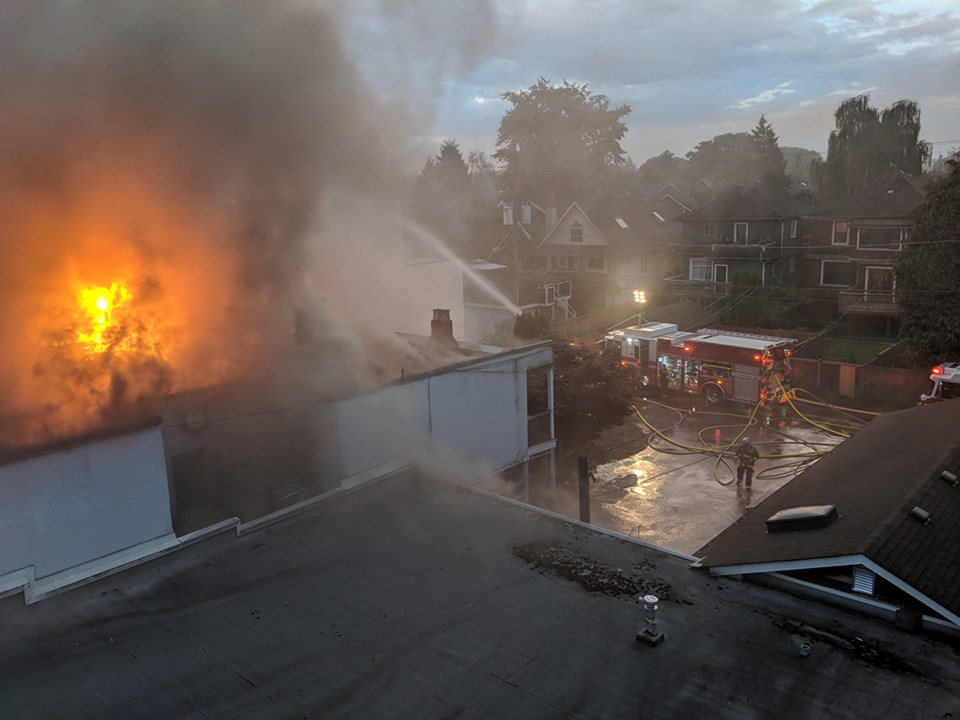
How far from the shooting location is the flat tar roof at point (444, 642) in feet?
17.1

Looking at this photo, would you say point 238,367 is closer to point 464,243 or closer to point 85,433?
point 85,433

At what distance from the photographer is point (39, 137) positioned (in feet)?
28.9

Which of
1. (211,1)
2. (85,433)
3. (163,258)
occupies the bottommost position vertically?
(85,433)

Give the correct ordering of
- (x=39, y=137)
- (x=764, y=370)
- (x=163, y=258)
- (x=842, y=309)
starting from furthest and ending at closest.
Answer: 1. (x=842, y=309)
2. (x=764, y=370)
3. (x=163, y=258)
4. (x=39, y=137)

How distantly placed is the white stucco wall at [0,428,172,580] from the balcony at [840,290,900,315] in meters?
27.8

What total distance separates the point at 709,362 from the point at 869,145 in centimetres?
3330

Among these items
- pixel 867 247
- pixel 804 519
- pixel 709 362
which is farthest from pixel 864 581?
pixel 867 247

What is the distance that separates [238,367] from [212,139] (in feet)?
10.8

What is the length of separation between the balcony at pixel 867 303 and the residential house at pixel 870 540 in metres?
20.7

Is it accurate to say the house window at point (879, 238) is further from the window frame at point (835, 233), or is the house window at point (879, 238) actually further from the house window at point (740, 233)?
the house window at point (740, 233)

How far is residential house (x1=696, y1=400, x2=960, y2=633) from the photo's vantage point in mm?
6027

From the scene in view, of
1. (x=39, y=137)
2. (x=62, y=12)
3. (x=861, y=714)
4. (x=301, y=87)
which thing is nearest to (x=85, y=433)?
(x=39, y=137)

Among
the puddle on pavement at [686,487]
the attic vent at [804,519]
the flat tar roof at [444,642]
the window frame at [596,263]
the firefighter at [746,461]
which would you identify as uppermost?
the window frame at [596,263]

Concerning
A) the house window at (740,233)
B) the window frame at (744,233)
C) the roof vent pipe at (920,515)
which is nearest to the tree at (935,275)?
the window frame at (744,233)
